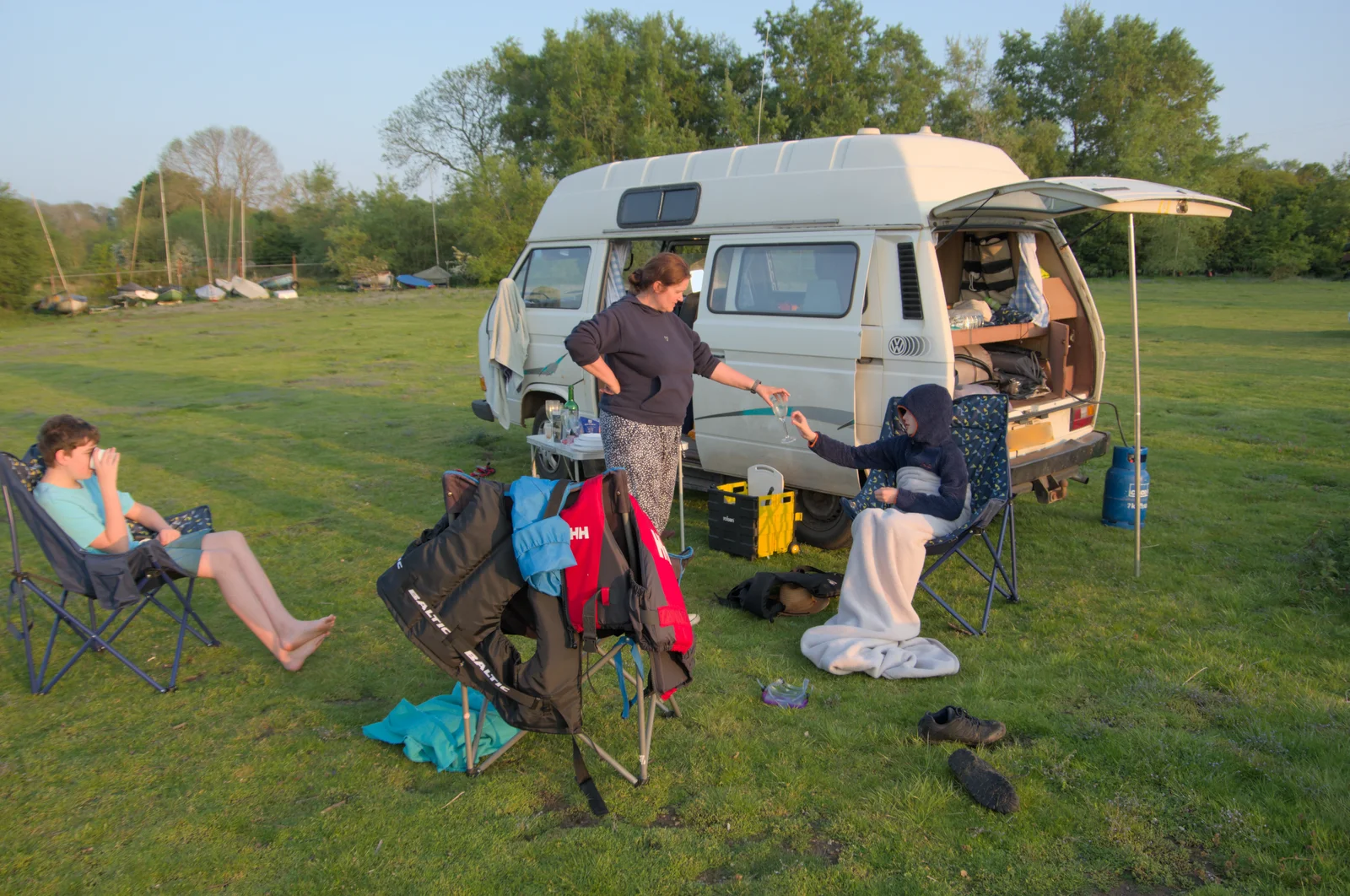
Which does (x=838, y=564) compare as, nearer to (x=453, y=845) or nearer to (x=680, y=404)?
(x=680, y=404)

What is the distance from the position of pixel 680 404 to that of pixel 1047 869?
279cm

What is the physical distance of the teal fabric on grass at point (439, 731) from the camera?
11.4 feet

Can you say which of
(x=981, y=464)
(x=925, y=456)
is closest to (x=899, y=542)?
(x=925, y=456)

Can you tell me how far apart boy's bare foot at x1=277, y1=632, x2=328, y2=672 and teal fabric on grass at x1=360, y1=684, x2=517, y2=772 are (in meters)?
0.77

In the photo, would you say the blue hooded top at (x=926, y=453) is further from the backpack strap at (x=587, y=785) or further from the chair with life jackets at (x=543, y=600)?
the backpack strap at (x=587, y=785)

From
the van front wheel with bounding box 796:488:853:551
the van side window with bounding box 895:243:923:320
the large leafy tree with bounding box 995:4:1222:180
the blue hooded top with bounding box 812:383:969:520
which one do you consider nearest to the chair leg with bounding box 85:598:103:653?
the blue hooded top with bounding box 812:383:969:520

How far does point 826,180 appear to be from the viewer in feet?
18.5

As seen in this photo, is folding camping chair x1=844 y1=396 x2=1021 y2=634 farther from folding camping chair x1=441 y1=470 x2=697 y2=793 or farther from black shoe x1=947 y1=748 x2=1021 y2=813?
folding camping chair x1=441 y1=470 x2=697 y2=793

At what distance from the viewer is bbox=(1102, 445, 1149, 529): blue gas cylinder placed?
20.3 feet

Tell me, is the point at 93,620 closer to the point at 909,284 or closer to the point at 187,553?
the point at 187,553

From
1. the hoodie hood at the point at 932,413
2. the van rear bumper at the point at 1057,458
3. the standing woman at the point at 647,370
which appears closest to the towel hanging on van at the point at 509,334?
the standing woman at the point at 647,370

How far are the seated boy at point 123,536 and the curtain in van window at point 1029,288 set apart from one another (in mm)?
4787

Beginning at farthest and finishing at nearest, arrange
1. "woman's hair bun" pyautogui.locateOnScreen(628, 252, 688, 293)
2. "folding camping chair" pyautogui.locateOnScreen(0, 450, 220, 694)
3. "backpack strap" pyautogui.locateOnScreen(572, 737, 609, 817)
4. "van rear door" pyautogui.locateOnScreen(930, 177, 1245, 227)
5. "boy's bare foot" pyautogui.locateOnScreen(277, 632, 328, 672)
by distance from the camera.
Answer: "van rear door" pyautogui.locateOnScreen(930, 177, 1245, 227)
"woman's hair bun" pyautogui.locateOnScreen(628, 252, 688, 293)
"boy's bare foot" pyautogui.locateOnScreen(277, 632, 328, 672)
"folding camping chair" pyautogui.locateOnScreen(0, 450, 220, 694)
"backpack strap" pyautogui.locateOnScreen(572, 737, 609, 817)

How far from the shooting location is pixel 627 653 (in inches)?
176
